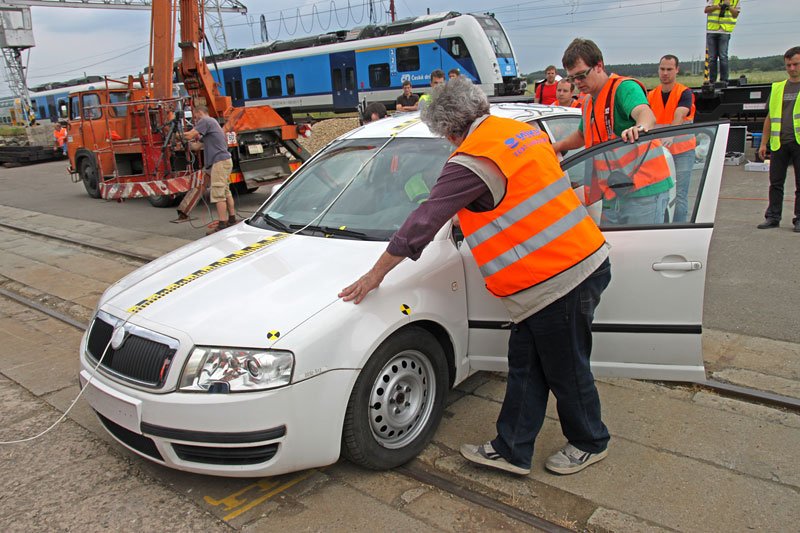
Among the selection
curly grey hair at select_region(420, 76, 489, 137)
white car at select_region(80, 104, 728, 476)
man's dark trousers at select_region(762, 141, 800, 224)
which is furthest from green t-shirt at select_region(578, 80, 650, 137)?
man's dark trousers at select_region(762, 141, 800, 224)

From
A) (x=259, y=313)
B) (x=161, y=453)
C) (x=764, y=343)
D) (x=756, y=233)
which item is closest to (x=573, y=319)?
(x=259, y=313)

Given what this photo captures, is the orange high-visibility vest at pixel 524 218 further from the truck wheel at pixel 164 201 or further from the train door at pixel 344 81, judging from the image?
the train door at pixel 344 81

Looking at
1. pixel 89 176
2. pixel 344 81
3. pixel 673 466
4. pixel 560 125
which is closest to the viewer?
pixel 673 466

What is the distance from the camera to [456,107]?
270cm

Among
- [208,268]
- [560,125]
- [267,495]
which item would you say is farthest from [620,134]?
[267,495]

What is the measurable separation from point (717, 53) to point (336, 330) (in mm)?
11665

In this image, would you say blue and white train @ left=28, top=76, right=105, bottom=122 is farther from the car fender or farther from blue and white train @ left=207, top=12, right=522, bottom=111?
the car fender

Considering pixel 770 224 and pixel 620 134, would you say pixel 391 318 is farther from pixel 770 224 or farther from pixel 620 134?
pixel 770 224

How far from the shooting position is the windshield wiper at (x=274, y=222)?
3855 millimetres

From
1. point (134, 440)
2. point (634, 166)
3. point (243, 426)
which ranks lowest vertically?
point (134, 440)

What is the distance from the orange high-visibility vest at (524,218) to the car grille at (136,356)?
1.47 m

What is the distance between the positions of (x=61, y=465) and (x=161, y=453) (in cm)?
97

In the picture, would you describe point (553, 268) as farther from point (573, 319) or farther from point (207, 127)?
point (207, 127)

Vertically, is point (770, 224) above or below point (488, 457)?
above
